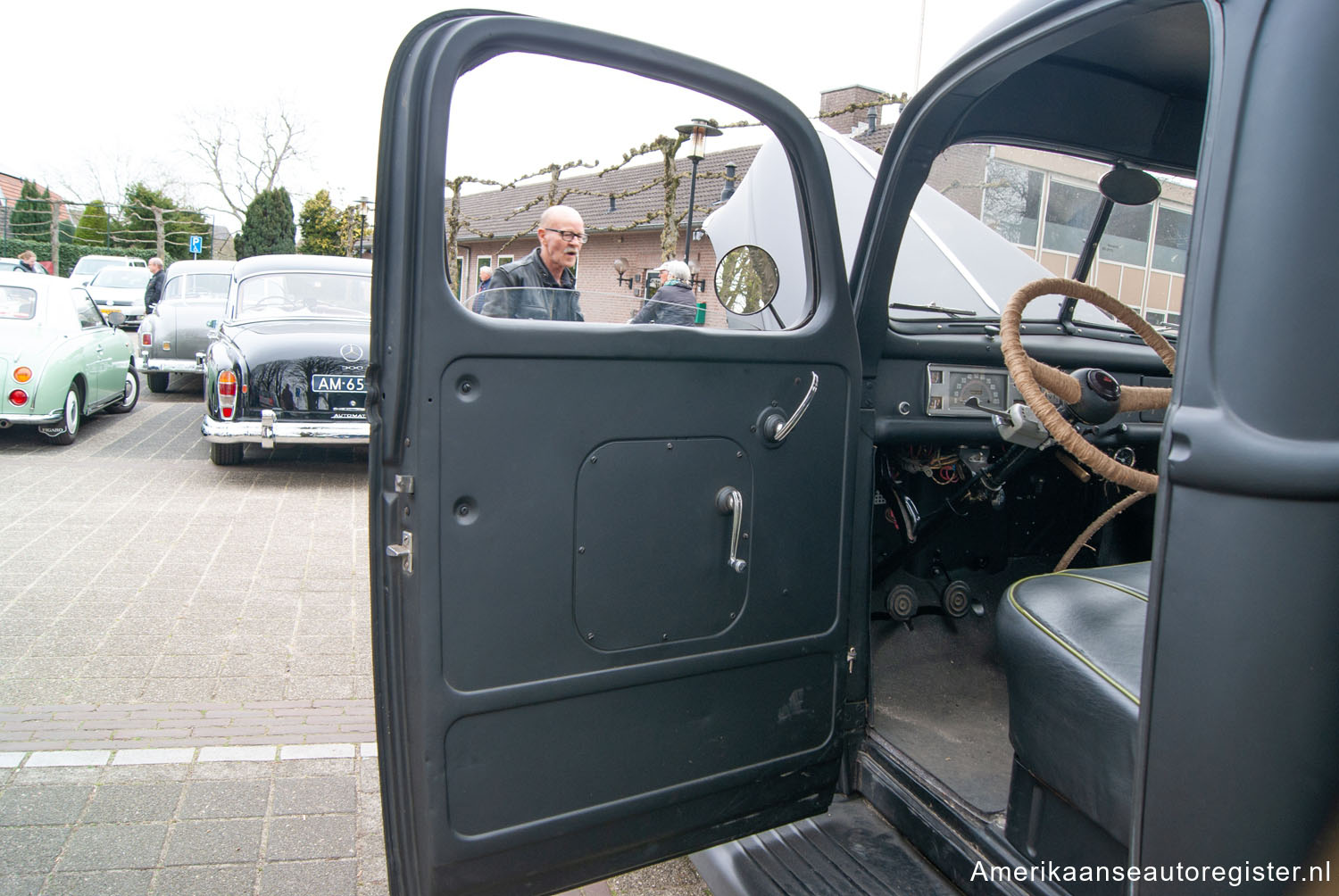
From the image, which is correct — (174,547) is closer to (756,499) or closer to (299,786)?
(299,786)

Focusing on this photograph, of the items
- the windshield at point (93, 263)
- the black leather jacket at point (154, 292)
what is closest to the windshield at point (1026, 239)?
the black leather jacket at point (154, 292)

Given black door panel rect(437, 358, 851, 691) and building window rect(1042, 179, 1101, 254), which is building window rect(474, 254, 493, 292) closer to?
black door panel rect(437, 358, 851, 691)

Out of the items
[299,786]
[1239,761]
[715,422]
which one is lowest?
[299,786]

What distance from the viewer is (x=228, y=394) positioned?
788 centimetres

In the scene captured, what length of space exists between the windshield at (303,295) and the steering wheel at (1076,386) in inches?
306

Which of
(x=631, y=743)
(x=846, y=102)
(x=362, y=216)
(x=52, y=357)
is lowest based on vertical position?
(x=631, y=743)

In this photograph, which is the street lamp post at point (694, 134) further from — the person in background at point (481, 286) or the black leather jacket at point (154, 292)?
the black leather jacket at point (154, 292)

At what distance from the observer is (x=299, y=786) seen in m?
3.21

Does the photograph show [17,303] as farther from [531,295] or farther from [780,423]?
[780,423]

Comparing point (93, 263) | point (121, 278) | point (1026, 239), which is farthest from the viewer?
point (93, 263)

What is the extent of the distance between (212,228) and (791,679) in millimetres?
39954

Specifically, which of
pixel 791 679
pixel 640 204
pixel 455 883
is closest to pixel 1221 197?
pixel 791 679

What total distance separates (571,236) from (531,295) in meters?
0.73

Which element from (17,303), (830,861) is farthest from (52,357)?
(830,861)
